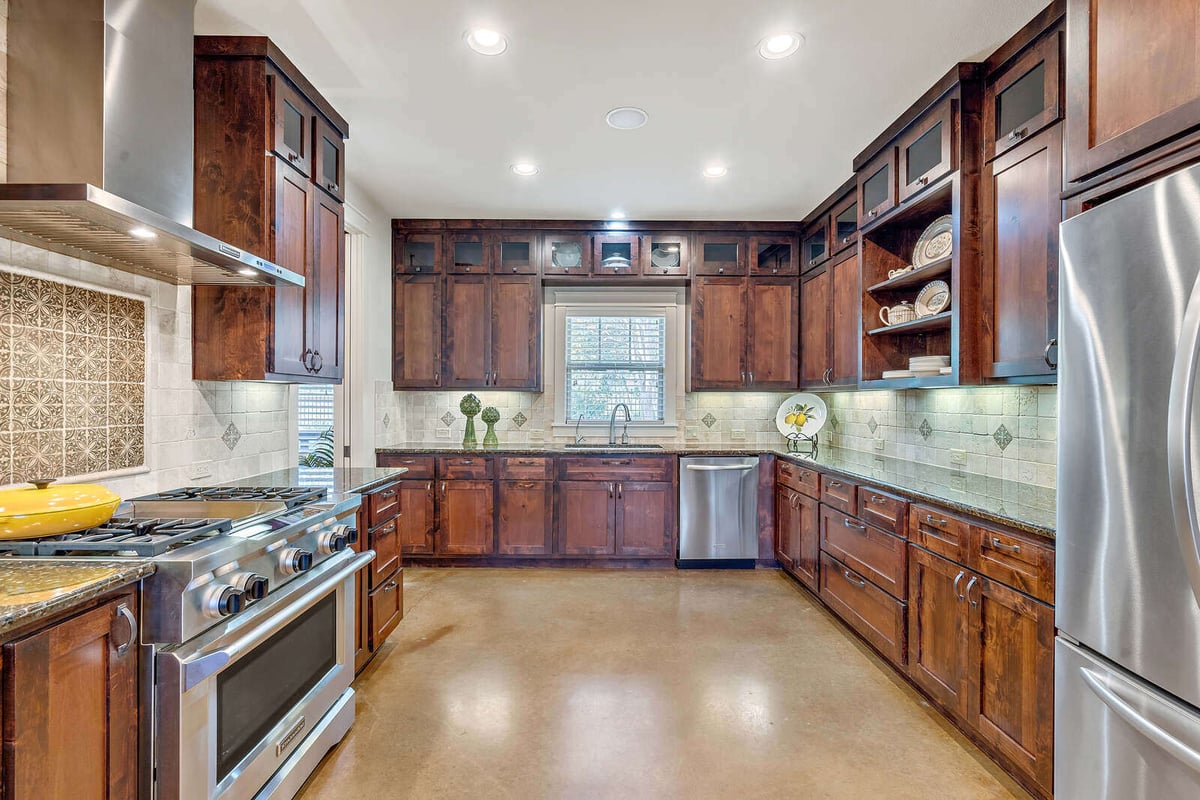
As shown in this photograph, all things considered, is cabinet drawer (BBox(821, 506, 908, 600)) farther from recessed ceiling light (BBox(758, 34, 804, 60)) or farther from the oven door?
the oven door

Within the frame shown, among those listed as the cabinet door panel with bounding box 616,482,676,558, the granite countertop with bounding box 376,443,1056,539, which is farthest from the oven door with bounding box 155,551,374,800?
the cabinet door panel with bounding box 616,482,676,558

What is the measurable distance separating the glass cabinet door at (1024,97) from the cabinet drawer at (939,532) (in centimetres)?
151

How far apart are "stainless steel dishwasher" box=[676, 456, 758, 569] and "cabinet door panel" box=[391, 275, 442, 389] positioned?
→ 2192mm

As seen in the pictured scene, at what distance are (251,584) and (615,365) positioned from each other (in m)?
3.55

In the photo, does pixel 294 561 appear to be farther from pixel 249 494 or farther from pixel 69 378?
pixel 69 378

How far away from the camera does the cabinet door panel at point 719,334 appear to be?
4516 mm

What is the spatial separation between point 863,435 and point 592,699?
2823 mm

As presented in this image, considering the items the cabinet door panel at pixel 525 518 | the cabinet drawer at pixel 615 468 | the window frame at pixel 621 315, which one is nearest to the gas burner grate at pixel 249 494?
the cabinet door panel at pixel 525 518

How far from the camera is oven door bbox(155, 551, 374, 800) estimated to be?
1289 mm

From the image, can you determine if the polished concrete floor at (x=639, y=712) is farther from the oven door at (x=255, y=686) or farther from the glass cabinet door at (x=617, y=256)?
the glass cabinet door at (x=617, y=256)

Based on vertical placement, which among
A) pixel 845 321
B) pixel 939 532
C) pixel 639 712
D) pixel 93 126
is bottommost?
pixel 639 712

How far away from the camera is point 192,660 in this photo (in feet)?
4.29

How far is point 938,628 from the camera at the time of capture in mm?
2244

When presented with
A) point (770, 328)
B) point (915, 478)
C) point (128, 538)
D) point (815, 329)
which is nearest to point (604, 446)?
point (770, 328)
